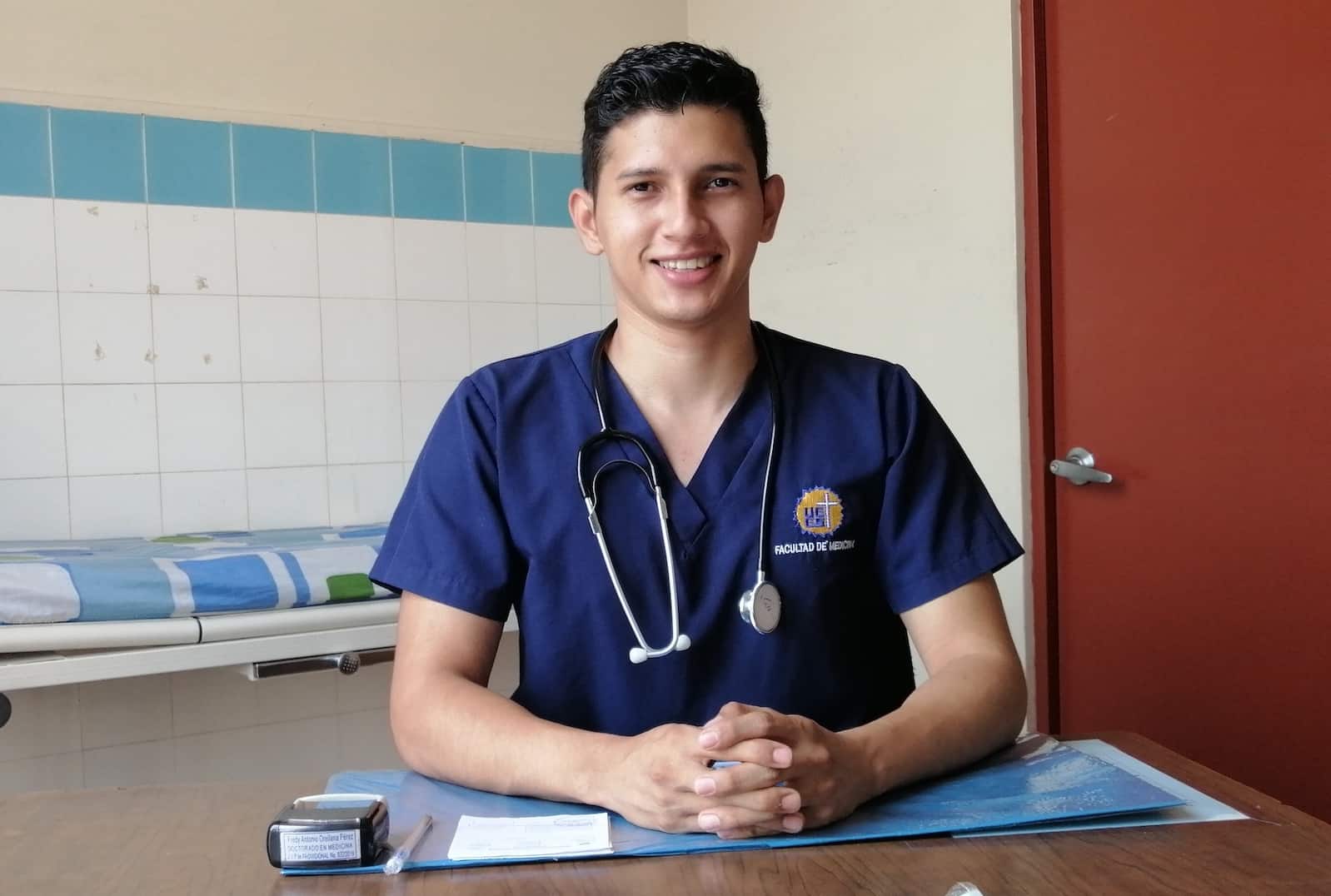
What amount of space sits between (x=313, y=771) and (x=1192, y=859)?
2.31 meters

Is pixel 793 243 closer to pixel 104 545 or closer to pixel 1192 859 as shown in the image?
pixel 104 545

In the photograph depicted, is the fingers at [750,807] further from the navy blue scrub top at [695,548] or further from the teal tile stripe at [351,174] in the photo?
the teal tile stripe at [351,174]

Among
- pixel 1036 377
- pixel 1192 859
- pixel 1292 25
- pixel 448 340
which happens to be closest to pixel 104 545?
pixel 448 340

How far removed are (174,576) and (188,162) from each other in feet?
3.67

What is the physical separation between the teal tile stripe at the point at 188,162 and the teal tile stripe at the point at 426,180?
0.42 meters

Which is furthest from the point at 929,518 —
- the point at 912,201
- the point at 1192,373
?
the point at 912,201

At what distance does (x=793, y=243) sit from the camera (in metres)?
3.06

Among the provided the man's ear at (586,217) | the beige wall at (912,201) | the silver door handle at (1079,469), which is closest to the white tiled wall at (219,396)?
the beige wall at (912,201)

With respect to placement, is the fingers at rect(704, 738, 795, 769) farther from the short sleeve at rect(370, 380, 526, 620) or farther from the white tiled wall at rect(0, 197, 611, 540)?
the white tiled wall at rect(0, 197, 611, 540)

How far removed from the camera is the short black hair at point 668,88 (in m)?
1.27

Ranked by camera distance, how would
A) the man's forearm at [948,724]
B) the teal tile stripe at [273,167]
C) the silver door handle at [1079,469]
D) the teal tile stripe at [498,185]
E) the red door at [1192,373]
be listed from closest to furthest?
the man's forearm at [948,724] → the red door at [1192,373] → the silver door handle at [1079,469] → the teal tile stripe at [273,167] → the teal tile stripe at [498,185]

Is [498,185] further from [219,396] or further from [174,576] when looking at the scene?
[174,576]

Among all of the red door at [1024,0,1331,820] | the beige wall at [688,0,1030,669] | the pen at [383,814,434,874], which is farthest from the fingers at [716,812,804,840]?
the beige wall at [688,0,1030,669]

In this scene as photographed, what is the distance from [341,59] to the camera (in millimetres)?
2963
